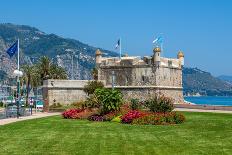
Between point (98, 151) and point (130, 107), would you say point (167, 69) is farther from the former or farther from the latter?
point (98, 151)

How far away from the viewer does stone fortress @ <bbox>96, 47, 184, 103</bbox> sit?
66.2 metres

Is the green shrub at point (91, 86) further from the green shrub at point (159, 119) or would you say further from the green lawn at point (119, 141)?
the green lawn at point (119, 141)

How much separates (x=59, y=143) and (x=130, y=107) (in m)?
21.3

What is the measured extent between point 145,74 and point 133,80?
7.23ft

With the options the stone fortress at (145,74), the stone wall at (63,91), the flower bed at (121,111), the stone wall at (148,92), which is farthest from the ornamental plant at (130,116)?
the stone wall at (148,92)

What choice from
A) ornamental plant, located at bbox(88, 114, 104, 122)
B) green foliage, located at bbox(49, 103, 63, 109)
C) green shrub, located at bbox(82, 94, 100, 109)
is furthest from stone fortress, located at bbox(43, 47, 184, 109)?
ornamental plant, located at bbox(88, 114, 104, 122)

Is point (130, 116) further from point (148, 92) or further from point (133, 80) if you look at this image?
point (133, 80)

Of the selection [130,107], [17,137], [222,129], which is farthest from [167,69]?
[17,137]

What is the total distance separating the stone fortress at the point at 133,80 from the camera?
6512cm

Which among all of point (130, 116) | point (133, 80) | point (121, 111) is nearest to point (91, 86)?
point (133, 80)

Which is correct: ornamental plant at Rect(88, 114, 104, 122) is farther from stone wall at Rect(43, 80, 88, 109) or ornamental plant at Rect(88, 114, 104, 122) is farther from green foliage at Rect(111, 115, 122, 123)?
stone wall at Rect(43, 80, 88, 109)

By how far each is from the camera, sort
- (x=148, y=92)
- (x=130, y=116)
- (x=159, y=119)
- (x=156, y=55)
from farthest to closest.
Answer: (x=148, y=92)
(x=156, y=55)
(x=130, y=116)
(x=159, y=119)

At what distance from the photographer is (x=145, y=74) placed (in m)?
66.8

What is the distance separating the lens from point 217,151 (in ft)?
64.5
